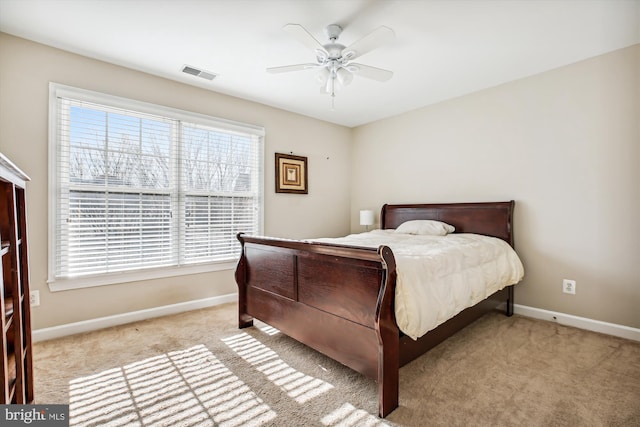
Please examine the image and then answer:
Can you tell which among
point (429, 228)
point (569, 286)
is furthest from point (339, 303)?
point (569, 286)

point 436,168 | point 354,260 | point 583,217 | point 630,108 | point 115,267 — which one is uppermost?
point 630,108

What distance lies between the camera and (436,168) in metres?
3.82

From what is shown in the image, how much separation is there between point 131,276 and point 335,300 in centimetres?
215

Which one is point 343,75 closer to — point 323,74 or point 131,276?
point 323,74

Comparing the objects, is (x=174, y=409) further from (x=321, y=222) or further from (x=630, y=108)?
(x=630, y=108)

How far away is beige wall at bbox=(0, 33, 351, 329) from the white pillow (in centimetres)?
147

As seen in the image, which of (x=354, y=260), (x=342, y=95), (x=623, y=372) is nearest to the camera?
(x=354, y=260)

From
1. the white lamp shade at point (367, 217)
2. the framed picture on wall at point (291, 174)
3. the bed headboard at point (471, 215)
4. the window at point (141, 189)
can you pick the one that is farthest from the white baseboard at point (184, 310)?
the white lamp shade at point (367, 217)

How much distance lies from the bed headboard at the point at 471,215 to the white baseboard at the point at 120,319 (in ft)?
8.16

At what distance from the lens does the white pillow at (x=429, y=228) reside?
129 inches

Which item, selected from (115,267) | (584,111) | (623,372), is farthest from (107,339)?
(584,111)

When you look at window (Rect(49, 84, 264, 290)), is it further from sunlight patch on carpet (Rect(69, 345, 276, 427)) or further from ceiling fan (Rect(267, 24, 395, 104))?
ceiling fan (Rect(267, 24, 395, 104))

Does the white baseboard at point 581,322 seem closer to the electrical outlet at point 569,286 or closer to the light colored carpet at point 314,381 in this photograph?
the light colored carpet at point 314,381

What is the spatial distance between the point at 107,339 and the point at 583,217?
13.9ft
